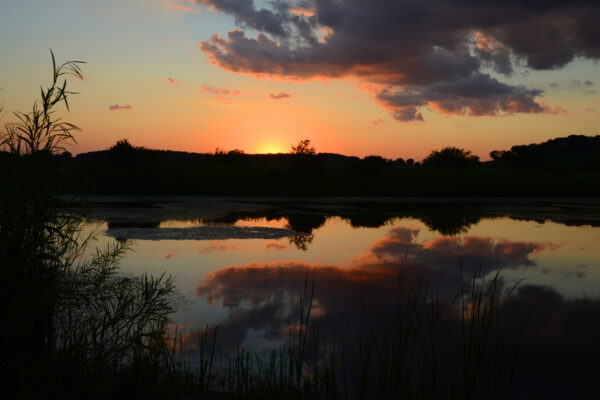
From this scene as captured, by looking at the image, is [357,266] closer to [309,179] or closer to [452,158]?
[309,179]

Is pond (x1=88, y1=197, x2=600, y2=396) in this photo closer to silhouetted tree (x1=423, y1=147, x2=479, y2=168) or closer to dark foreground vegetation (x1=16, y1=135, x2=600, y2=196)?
dark foreground vegetation (x1=16, y1=135, x2=600, y2=196)

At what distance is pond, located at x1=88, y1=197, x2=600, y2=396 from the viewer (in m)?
6.62

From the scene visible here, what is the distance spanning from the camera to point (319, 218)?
21.8 m

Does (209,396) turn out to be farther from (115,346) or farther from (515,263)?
(515,263)

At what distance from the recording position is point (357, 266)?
11055 millimetres

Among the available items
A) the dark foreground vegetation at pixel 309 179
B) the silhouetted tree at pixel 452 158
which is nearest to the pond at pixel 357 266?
the dark foreground vegetation at pixel 309 179

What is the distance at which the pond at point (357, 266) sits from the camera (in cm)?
662

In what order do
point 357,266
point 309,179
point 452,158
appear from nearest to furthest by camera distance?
point 357,266
point 309,179
point 452,158

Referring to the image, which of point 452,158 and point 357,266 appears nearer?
point 357,266

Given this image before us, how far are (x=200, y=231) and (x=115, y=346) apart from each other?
1280cm

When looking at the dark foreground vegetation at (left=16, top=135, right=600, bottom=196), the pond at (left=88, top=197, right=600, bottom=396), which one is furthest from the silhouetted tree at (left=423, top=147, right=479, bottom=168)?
the pond at (left=88, top=197, right=600, bottom=396)

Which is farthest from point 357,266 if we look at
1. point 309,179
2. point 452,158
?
point 452,158

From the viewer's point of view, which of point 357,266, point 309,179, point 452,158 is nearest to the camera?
point 357,266

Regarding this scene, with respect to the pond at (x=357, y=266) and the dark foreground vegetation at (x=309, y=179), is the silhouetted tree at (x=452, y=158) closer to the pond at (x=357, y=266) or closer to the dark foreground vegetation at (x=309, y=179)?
the dark foreground vegetation at (x=309, y=179)
